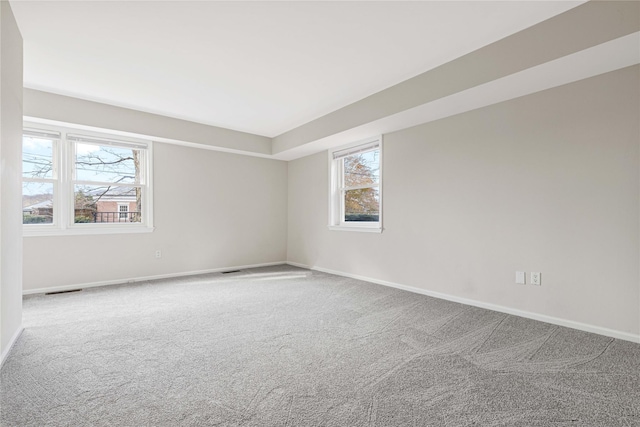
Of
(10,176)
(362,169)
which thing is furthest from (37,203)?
(362,169)

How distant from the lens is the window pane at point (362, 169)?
Answer: 180 inches

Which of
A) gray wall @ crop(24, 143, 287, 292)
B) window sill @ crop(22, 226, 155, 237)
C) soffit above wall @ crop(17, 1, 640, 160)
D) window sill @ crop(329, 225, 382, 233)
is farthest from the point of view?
window sill @ crop(329, 225, 382, 233)

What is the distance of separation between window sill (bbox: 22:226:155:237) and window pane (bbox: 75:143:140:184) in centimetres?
70

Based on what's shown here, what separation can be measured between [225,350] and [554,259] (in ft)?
9.82

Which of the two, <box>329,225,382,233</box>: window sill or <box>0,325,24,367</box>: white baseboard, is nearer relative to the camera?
<box>0,325,24,367</box>: white baseboard

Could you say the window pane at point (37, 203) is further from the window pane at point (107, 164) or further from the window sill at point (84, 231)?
the window pane at point (107, 164)

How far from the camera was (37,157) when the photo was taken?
12.8 ft

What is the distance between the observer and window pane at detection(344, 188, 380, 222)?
459 cm

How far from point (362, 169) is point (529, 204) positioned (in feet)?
7.85

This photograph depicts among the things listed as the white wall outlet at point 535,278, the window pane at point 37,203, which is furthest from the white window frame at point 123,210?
the white wall outlet at point 535,278

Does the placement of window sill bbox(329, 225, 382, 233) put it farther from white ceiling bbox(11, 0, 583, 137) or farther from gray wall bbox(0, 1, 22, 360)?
gray wall bbox(0, 1, 22, 360)

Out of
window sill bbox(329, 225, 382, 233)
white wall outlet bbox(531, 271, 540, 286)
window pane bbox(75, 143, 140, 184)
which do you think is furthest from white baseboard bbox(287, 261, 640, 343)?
window pane bbox(75, 143, 140, 184)

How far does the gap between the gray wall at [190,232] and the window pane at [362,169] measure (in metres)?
1.66

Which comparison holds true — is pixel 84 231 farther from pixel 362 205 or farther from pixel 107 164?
pixel 362 205
